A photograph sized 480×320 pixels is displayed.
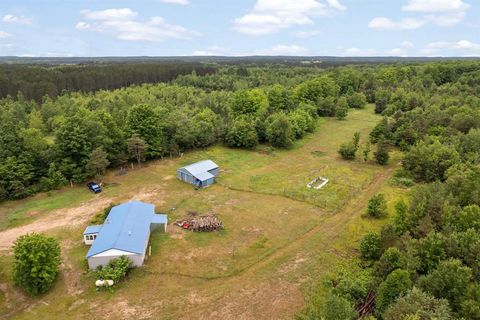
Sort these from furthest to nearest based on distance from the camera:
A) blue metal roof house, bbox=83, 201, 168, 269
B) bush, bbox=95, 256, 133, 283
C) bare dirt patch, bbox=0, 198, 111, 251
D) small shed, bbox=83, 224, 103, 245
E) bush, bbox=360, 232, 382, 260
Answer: bare dirt patch, bbox=0, 198, 111, 251 → small shed, bbox=83, 224, 103, 245 → bush, bbox=360, 232, 382, 260 → blue metal roof house, bbox=83, 201, 168, 269 → bush, bbox=95, 256, 133, 283

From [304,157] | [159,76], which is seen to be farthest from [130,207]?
[159,76]

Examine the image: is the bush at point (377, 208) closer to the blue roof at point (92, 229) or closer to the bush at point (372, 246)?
the bush at point (372, 246)

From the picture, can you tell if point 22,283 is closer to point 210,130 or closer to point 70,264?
point 70,264

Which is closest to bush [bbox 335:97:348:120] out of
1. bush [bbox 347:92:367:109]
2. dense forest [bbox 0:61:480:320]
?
dense forest [bbox 0:61:480:320]

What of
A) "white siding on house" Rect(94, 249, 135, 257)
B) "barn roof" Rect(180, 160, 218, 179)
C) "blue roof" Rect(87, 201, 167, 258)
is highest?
"barn roof" Rect(180, 160, 218, 179)

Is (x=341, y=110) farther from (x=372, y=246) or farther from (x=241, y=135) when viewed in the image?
(x=372, y=246)

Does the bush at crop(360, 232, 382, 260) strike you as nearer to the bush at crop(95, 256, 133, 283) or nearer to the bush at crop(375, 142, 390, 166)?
the bush at crop(95, 256, 133, 283)
